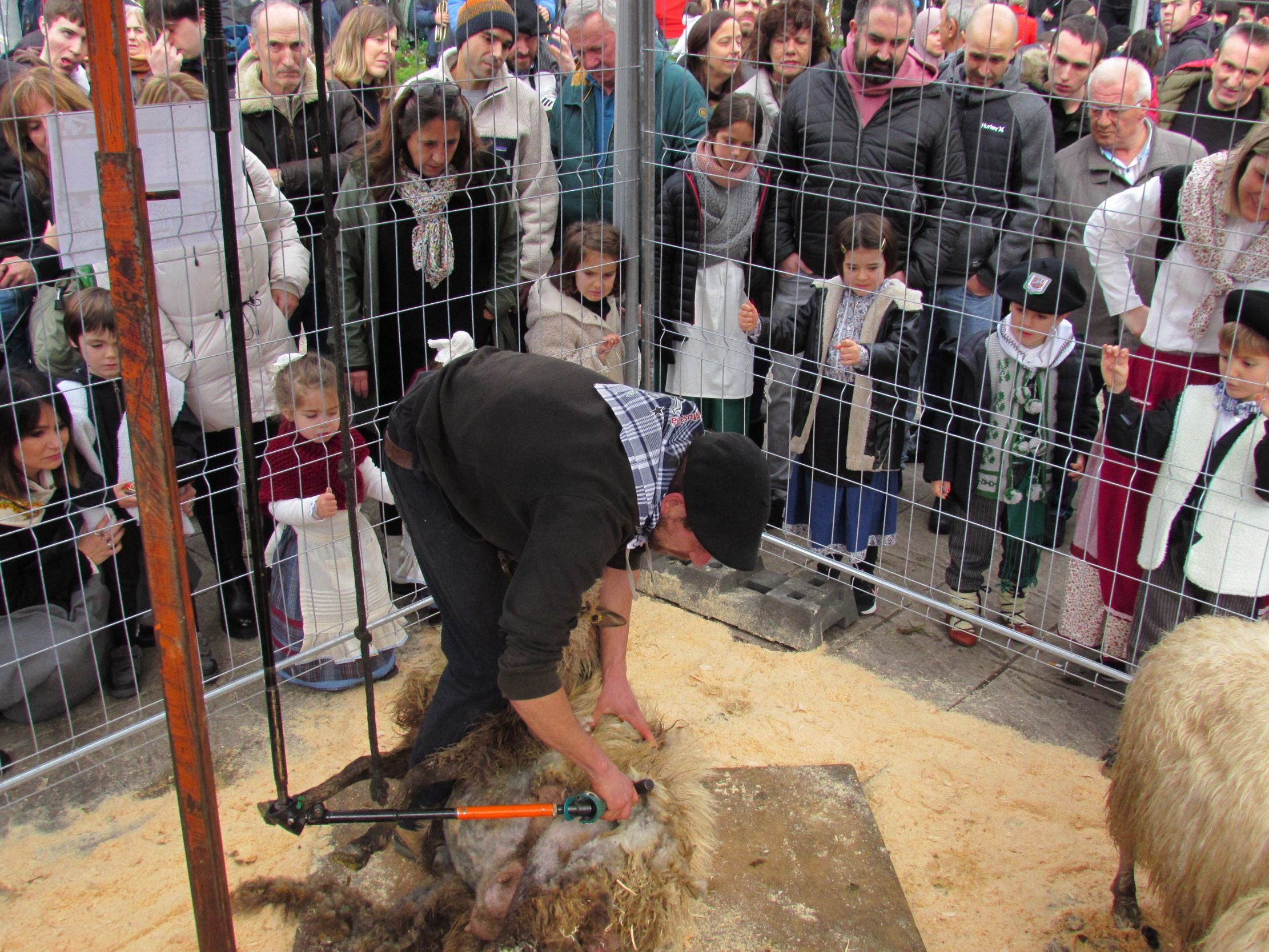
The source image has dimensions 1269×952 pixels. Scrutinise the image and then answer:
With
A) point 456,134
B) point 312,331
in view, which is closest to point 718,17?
point 456,134

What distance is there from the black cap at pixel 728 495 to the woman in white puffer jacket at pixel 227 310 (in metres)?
1.72

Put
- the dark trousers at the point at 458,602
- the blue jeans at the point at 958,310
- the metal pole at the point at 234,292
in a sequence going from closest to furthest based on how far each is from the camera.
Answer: the metal pole at the point at 234,292 → the dark trousers at the point at 458,602 → the blue jeans at the point at 958,310

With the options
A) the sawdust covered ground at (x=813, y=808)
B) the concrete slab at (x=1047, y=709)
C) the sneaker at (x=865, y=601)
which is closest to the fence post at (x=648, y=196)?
the sneaker at (x=865, y=601)

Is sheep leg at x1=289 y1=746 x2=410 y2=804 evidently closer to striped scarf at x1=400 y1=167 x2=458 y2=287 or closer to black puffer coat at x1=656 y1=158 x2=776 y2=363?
striped scarf at x1=400 y1=167 x2=458 y2=287

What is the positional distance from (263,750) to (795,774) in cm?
176

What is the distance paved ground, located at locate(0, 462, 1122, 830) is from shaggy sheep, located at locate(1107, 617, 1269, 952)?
3.30 feet

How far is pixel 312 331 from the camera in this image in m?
3.75

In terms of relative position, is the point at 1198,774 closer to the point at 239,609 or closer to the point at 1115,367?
the point at 1115,367

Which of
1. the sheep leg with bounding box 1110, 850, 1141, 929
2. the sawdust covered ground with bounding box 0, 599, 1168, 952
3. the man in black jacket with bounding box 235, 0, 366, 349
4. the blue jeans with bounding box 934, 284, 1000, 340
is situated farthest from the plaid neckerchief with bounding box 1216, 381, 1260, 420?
the man in black jacket with bounding box 235, 0, 366, 349

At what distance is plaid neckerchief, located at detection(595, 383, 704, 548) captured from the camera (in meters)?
2.36

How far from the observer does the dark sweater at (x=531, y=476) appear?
228 cm

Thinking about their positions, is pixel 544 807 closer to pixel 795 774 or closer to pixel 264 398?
pixel 795 774

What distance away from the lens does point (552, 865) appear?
249 centimetres

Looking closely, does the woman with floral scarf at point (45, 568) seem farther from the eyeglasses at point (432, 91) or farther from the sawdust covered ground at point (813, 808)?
the eyeglasses at point (432, 91)
